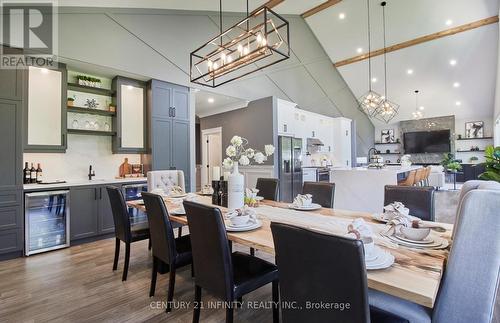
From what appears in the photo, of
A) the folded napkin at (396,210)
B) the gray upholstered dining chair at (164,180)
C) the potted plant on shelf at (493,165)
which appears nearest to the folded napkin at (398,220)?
the folded napkin at (396,210)

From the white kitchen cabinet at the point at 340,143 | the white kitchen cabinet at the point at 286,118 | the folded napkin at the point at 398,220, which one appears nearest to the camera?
the folded napkin at the point at 398,220

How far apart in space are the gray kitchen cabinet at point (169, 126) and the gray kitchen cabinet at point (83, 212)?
1058 millimetres

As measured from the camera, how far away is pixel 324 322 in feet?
3.27

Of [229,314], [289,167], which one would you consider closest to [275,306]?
[229,314]

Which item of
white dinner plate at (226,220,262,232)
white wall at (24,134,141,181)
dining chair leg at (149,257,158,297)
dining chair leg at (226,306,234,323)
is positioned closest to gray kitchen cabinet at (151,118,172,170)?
white wall at (24,134,141,181)

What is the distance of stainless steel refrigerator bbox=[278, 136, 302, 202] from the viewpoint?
6.00m

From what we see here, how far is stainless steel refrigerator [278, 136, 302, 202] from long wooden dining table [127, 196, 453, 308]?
153 inches

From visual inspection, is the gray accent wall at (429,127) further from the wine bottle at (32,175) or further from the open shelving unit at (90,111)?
the wine bottle at (32,175)

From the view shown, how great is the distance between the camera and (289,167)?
6219mm

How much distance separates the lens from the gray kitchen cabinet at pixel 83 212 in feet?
11.3

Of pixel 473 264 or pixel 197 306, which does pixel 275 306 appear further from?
pixel 473 264

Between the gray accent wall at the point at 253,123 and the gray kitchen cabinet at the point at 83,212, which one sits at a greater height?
the gray accent wall at the point at 253,123

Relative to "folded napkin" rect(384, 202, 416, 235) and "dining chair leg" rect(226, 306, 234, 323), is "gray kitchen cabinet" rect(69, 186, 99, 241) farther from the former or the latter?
"folded napkin" rect(384, 202, 416, 235)

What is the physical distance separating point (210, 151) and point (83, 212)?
4147 millimetres
